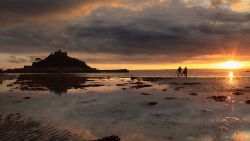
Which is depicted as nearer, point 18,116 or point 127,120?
point 127,120

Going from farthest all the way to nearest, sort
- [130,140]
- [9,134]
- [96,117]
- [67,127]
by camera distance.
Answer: [96,117] < [67,127] < [9,134] < [130,140]

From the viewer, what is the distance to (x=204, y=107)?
2742 centimetres

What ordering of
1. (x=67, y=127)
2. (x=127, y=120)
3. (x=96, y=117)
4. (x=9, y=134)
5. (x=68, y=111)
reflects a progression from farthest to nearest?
(x=68, y=111)
(x=96, y=117)
(x=127, y=120)
(x=67, y=127)
(x=9, y=134)

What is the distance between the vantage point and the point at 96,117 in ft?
75.4

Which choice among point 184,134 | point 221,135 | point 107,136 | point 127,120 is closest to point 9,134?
point 107,136

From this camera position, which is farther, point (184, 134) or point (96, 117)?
point (96, 117)

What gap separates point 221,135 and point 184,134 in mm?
1938

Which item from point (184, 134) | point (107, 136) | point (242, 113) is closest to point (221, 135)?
point (184, 134)

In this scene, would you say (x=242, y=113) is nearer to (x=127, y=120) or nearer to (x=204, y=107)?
(x=204, y=107)

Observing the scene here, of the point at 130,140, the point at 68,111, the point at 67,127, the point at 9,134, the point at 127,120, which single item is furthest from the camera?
the point at 68,111

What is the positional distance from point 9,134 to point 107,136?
5.38m

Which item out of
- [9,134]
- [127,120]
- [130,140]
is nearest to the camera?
[130,140]

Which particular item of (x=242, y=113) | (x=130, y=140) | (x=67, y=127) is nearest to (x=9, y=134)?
(x=67, y=127)

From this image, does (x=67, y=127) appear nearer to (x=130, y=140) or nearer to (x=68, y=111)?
(x=130, y=140)
